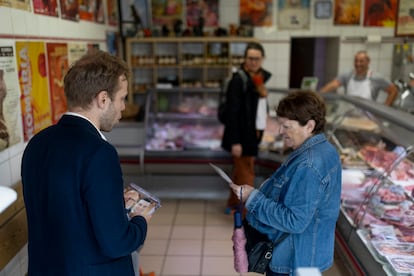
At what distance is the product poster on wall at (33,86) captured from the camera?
323 centimetres

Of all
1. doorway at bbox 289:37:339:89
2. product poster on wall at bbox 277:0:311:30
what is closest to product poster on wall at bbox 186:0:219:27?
product poster on wall at bbox 277:0:311:30

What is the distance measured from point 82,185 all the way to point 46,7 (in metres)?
2.80

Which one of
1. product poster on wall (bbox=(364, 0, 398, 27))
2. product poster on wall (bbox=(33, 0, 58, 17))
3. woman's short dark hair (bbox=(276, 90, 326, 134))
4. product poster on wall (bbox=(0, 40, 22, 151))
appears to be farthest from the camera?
product poster on wall (bbox=(364, 0, 398, 27))

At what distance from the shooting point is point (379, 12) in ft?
27.2

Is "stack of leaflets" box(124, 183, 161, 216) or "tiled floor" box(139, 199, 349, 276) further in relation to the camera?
"tiled floor" box(139, 199, 349, 276)

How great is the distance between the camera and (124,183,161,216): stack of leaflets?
195 centimetres

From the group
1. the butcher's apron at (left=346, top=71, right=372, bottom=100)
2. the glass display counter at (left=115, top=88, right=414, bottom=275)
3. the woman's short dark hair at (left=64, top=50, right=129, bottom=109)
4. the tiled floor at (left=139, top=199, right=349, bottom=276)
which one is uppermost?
the woman's short dark hair at (left=64, top=50, right=129, bottom=109)

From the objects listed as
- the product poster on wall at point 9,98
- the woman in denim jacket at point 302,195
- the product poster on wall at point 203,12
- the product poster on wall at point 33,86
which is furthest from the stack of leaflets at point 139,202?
the product poster on wall at point 203,12

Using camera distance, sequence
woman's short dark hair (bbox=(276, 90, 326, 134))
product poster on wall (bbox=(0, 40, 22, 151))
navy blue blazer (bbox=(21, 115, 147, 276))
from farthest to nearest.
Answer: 1. product poster on wall (bbox=(0, 40, 22, 151))
2. woman's short dark hair (bbox=(276, 90, 326, 134))
3. navy blue blazer (bbox=(21, 115, 147, 276))

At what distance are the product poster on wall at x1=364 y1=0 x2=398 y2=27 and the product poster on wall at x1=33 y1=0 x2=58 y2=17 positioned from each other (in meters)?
6.27

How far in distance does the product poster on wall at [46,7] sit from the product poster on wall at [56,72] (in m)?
0.28

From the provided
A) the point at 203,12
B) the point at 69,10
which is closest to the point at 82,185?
the point at 69,10

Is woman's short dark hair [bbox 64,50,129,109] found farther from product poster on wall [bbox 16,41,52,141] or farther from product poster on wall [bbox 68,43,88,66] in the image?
product poster on wall [bbox 68,43,88,66]

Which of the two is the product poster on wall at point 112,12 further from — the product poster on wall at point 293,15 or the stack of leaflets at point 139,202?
the stack of leaflets at point 139,202
